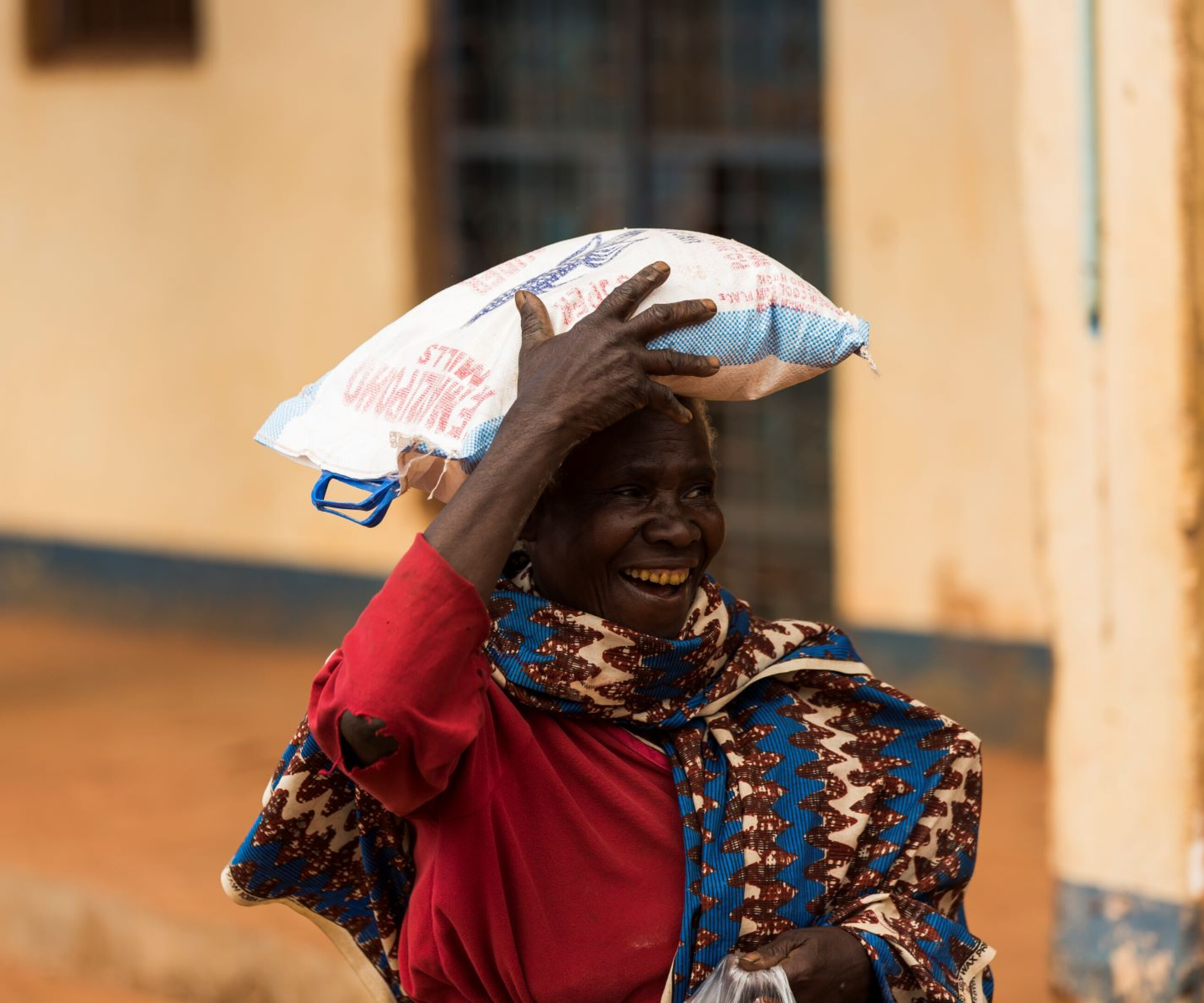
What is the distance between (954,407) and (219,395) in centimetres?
379

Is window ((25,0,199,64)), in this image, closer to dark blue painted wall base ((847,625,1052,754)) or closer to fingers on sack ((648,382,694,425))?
dark blue painted wall base ((847,625,1052,754))

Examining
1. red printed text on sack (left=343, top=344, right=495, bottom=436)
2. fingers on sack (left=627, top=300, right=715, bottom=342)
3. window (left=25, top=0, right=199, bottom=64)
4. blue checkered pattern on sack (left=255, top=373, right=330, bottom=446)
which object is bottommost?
blue checkered pattern on sack (left=255, top=373, right=330, bottom=446)

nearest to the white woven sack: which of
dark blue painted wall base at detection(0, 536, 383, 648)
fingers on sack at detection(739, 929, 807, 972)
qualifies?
fingers on sack at detection(739, 929, 807, 972)

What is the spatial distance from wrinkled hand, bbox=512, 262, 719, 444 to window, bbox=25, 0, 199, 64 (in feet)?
22.6

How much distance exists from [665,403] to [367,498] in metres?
0.43

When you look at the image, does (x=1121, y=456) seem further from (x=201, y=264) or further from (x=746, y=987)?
(x=201, y=264)

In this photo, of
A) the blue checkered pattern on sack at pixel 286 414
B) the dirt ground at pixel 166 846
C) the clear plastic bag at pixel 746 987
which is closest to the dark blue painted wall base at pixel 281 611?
the dirt ground at pixel 166 846

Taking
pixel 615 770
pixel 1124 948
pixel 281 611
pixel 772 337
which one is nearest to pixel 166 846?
pixel 281 611

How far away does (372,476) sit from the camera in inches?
79.7

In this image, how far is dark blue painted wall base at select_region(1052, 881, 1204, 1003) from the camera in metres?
4.05

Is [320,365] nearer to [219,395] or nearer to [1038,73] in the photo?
[219,395]

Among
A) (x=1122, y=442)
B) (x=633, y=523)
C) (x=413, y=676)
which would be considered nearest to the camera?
(x=413, y=676)

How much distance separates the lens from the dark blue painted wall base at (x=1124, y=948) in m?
4.05

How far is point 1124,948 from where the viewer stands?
4.13 meters
